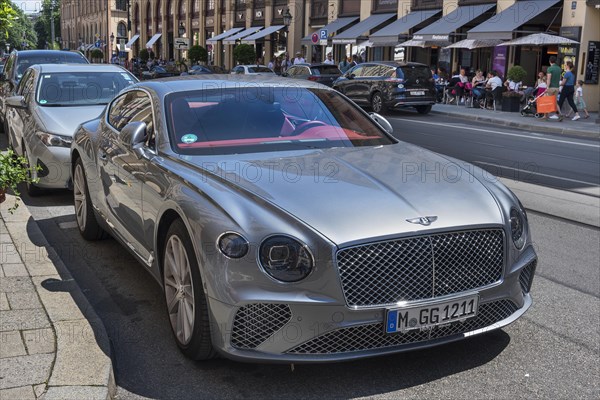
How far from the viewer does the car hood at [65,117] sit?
8.16 metres

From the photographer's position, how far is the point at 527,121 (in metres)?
21.7

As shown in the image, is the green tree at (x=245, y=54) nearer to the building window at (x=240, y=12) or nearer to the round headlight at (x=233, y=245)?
the building window at (x=240, y=12)

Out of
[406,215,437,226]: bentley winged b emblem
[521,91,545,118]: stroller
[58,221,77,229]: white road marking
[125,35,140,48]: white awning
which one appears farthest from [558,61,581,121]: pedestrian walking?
[125,35,140,48]: white awning

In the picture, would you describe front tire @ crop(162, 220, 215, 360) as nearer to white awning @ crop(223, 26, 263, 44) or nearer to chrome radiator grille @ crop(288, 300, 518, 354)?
chrome radiator grille @ crop(288, 300, 518, 354)

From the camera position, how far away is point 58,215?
7660 millimetres

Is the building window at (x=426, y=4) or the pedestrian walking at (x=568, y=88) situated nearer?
the pedestrian walking at (x=568, y=88)

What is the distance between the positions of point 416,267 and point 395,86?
20137 millimetres

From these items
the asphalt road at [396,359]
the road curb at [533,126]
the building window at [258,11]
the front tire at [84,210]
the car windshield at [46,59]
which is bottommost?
the road curb at [533,126]

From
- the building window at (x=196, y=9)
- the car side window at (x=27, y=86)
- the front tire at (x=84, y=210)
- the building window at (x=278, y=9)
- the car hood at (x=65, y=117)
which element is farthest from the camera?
the building window at (x=196, y=9)

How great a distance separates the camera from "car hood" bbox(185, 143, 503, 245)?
11.5ft

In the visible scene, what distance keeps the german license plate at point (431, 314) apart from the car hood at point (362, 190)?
39 cm

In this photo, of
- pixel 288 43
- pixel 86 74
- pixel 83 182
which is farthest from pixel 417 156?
pixel 288 43

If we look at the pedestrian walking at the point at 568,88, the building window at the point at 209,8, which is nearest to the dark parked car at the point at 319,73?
the pedestrian walking at the point at 568,88

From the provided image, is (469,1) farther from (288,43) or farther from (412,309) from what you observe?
(412,309)
